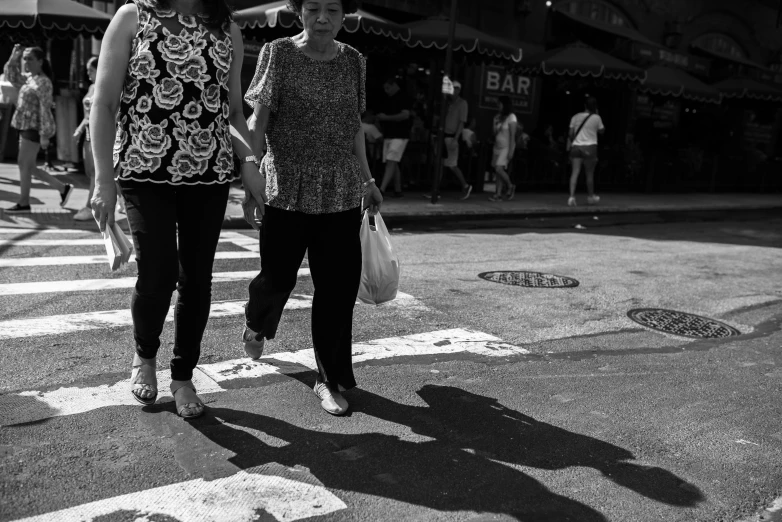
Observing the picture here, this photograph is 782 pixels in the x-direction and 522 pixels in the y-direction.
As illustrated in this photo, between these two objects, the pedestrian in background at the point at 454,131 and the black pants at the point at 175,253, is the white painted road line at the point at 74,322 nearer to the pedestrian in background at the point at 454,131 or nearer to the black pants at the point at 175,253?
the black pants at the point at 175,253

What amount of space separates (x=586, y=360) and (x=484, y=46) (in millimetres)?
10049

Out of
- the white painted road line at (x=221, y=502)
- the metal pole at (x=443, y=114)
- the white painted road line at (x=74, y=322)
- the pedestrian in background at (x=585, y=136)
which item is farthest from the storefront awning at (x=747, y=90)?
the white painted road line at (x=221, y=502)

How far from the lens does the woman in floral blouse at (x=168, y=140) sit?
301cm

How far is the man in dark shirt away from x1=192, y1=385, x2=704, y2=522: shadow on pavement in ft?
30.8

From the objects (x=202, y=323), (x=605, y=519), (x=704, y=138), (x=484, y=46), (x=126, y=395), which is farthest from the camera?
(x=704, y=138)

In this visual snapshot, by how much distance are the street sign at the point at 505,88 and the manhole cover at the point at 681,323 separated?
13.6 meters

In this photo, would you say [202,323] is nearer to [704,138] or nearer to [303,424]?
[303,424]

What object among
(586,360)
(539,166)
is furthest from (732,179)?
(586,360)

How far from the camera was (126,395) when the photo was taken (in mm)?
3617

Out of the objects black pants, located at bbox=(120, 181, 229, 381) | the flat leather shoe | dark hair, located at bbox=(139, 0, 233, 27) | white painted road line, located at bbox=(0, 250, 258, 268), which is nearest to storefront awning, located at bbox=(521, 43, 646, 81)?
white painted road line, located at bbox=(0, 250, 258, 268)

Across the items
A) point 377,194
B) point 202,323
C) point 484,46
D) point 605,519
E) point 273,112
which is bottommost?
point 605,519

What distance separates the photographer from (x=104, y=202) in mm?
3039

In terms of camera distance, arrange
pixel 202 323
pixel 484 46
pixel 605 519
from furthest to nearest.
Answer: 1. pixel 484 46
2. pixel 202 323
3. pixel 605 519

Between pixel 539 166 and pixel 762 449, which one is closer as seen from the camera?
pixel 762 449
